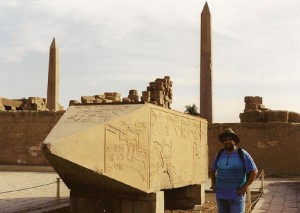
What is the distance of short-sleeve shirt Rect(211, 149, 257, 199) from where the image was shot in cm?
482

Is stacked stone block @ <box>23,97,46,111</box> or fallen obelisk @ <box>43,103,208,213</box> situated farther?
stacked stone block @ <box>23,97,46,111</box>

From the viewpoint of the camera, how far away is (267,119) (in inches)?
693

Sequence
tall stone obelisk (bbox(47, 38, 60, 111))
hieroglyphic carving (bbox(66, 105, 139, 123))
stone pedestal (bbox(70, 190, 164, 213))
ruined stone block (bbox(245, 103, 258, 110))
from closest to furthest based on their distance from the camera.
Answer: hieroglyphic carving (bbox(66, 105, 139, 123)) < stone pedestal (bbox(70, 190, 164, 213)) < ruined stone block (bbox(245, 103, 258, 110)) < tall stone obelisk (bbox(47, 38, 60, 111))

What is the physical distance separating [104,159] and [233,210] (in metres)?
1.81

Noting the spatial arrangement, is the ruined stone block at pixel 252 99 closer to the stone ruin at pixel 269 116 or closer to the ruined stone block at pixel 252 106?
the ruined stone block at pixel 252 106

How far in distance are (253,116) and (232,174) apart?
13286 millimetres

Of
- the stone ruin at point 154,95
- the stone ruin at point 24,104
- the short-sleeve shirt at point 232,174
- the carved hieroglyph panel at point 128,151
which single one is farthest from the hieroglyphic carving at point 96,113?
the stone ruin at point 24,104

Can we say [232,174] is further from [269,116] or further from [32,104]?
[32,104]

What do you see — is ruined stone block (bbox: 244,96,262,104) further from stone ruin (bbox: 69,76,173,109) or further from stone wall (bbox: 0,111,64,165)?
stone wall (bbox: 0,111,64,165)

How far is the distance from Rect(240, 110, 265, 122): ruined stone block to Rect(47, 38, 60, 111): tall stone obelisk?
40.8 ft

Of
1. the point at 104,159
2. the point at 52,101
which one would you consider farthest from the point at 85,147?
the point at 52,101

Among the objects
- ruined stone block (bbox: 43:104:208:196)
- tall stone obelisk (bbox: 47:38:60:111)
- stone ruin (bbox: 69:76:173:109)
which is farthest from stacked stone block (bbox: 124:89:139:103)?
ruined stone block (bbox: 43:104:208:196)

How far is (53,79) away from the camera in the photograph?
26.3 m

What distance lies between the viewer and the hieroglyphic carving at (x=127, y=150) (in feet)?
19.3
